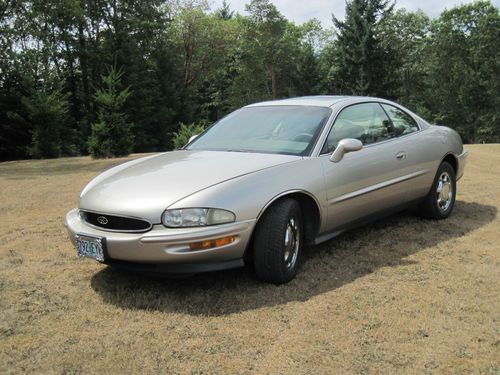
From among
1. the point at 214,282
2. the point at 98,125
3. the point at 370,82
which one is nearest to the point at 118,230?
the point at 214,282

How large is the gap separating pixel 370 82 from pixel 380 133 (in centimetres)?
3973

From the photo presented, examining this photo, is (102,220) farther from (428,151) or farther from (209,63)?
(209,63)

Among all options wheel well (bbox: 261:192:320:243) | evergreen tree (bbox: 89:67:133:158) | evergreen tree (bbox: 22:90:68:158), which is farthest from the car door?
evergreen tree (bbox: 22:90:68:158)

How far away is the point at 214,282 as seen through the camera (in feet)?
13.4

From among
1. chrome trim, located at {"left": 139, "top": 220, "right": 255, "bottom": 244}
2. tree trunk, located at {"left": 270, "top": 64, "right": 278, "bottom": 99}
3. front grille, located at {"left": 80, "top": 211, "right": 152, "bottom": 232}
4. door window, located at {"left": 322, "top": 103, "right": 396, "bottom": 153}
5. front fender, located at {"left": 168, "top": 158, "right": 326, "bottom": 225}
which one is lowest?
chrome trim, located at {"left": 139, "top": 220, "right": 255, "bottom": 244}

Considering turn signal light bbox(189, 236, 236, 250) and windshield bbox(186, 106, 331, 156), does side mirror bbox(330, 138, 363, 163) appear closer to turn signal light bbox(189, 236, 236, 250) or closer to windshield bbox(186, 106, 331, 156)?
windshield bbox(186, 106, 331, 156)

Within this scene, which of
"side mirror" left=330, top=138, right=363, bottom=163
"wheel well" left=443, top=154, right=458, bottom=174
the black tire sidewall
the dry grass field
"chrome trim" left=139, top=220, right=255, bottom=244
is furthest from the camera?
"wheel well" left=443, top=154, right=458, bottom=174

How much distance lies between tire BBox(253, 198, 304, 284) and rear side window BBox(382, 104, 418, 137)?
6.57 feet

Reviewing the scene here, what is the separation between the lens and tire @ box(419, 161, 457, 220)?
5789 millimetres

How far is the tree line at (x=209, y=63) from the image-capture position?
28.1m

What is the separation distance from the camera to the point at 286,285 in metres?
3.97

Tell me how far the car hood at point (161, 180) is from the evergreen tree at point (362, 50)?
131 ft

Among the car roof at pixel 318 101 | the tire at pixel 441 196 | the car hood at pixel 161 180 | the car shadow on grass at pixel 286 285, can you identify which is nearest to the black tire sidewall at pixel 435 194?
the tire at pixel 441 196

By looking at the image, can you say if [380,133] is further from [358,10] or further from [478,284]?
Answer: [358,10]
